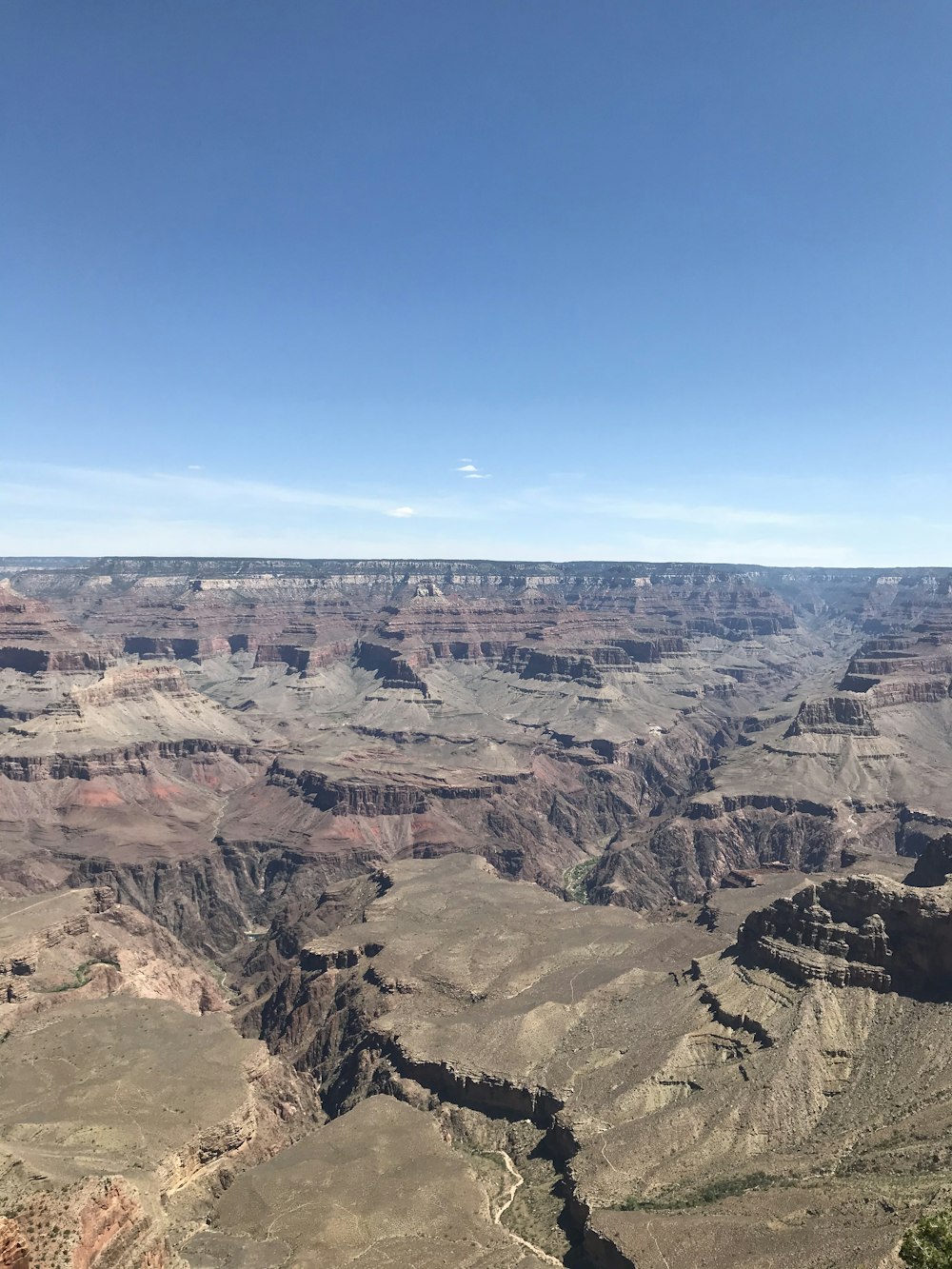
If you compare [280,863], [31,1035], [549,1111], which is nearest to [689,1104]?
[549,1111]

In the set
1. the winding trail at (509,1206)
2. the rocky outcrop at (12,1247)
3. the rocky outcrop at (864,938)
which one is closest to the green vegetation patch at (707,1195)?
the winding trail at (509,1206)

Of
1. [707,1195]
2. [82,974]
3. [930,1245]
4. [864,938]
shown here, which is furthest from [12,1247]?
[82,974]

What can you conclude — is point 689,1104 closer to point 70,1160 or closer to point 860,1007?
point 860,1007

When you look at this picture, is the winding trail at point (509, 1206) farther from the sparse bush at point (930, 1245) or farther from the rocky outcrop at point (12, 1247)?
the rocky outcrop at point (12, 1247)

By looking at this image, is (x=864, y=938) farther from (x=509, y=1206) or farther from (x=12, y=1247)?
(x=12, y=1247)

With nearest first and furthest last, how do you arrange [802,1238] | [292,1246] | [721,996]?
[802,1238] < [292,1246] < [721,996]

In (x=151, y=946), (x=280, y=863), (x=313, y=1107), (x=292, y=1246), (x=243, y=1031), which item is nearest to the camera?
(x=292, y=1246)

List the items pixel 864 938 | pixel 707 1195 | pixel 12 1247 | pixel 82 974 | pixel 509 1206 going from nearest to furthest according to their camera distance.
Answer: pixel 12 1247
pixel 707 1195
pixel 509 1206
pixel 864 938
pixel 82 974

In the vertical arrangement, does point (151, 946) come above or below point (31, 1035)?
below

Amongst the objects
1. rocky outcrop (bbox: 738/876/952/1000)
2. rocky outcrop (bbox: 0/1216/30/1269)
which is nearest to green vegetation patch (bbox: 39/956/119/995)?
rocky outcrop (bbox: 0/1216/30/1269)
